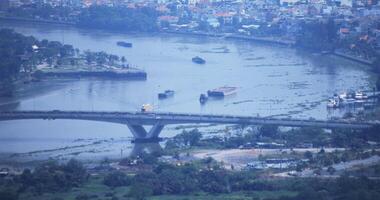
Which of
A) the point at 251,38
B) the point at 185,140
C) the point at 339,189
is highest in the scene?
the point at 339,189

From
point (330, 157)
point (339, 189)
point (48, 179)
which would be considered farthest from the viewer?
point (330, 157)

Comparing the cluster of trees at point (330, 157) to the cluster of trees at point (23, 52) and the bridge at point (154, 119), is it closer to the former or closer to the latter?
the bridge at point (154, 119)

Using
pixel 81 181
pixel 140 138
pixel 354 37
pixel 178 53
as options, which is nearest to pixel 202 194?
pixel 81 181

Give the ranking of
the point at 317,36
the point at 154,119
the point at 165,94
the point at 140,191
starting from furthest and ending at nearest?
the point at 317,36
the point at 165,94
the point at 154,119
the point at 140,191

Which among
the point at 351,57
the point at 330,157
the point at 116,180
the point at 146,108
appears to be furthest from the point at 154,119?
the point at 351,57

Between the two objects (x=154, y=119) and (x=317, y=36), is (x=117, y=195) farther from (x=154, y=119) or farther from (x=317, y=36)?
(x=317, y=36)

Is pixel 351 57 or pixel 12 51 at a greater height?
pixel 12 51

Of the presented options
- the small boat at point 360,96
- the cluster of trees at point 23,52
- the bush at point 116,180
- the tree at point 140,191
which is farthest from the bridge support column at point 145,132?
the cluster of trees at point 23,52
